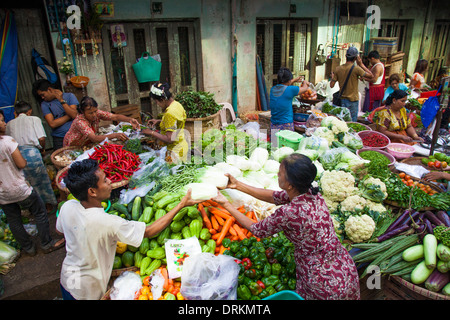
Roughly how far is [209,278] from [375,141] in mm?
4119

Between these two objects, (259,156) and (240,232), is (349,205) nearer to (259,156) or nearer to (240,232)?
(240,232)

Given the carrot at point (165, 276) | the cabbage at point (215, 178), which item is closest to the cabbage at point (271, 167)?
the cabbage at point (215, 178)

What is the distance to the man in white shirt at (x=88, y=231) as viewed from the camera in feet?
7.39

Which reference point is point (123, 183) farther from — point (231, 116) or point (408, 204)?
point (231, 116)

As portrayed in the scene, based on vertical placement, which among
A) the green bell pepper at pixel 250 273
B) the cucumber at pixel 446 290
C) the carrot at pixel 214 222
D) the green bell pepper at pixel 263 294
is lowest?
the cucumber at pixel 446 290

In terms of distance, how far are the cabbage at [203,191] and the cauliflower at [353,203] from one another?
62.8 inches

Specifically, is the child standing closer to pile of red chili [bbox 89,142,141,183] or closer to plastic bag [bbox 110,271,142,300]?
pile of red chili [bbox 89,142,141,183]

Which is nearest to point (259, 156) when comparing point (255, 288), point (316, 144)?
point (316, 144)

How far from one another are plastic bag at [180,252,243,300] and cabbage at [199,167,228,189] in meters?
0.89

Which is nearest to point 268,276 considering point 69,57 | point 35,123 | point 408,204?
point 408,204

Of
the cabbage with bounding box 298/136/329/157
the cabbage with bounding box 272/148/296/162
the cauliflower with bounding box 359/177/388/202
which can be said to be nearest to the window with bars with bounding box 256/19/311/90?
the cabbage with bounding box 298/136/329/157

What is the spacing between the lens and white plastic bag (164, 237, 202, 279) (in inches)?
111

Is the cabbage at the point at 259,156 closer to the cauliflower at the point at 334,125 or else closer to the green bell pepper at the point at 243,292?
the cauliflower at the point at 334,125

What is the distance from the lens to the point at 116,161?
3902 millimetres
